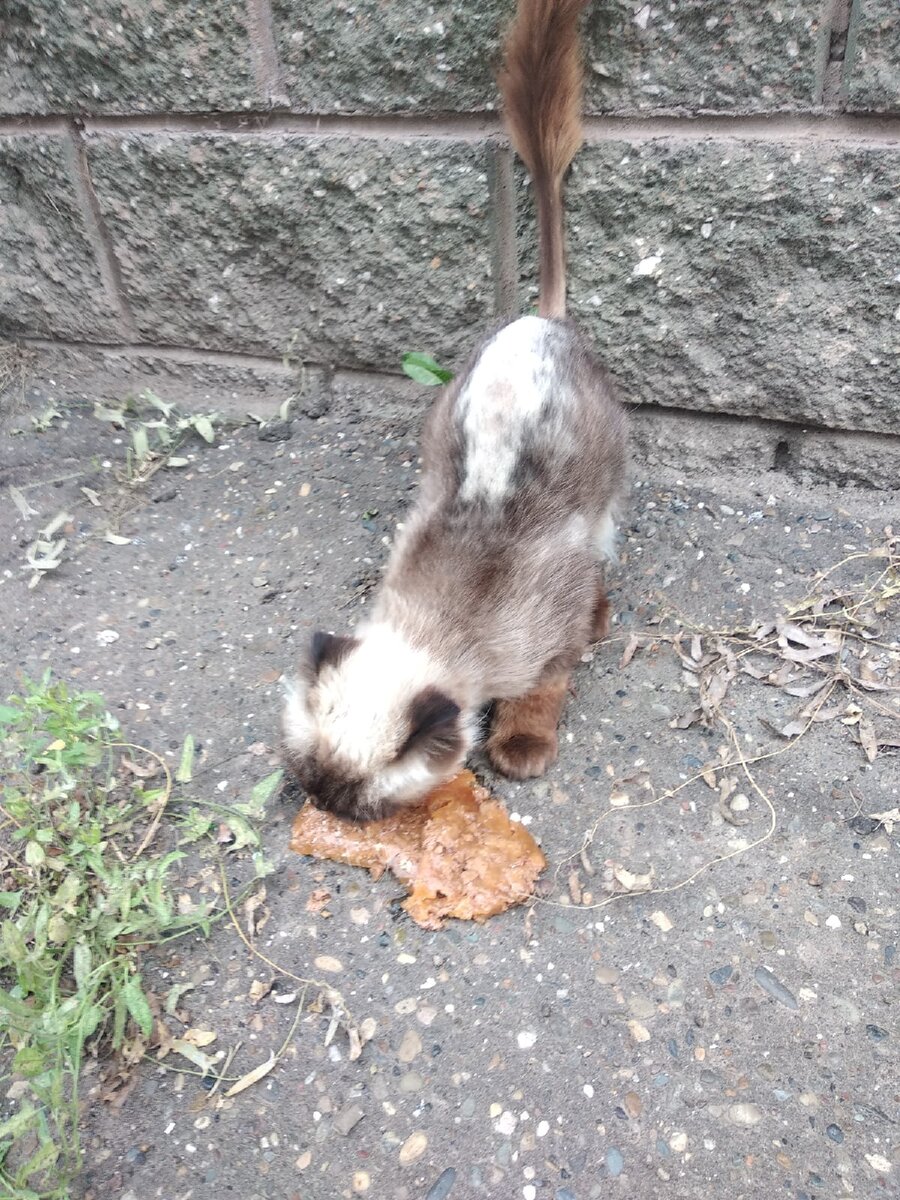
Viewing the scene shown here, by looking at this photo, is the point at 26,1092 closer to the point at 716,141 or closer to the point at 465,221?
the point at 465,221

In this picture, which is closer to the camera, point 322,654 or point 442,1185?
point 442,1185

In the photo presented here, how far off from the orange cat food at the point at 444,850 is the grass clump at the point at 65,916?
35cm

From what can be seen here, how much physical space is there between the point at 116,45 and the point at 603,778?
2579mm

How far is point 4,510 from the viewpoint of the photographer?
9.86 feet

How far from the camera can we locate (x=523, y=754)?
2.26 m

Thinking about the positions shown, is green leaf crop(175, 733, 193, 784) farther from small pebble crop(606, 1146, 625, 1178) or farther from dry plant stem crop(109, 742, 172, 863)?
small pebble crop(606, 1146, 625, 1178)

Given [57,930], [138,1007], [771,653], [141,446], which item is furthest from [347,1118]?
[141,446]

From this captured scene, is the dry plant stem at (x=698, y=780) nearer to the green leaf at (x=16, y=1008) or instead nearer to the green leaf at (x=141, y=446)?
the green leaf at (x=16, y=1008)

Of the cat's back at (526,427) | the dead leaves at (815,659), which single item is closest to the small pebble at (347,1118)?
the dead leaves at (815,659)

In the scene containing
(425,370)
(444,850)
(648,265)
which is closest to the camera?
(444,850)

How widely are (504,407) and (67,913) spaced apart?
1.60m

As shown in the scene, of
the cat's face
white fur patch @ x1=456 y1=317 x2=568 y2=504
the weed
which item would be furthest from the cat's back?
the weed

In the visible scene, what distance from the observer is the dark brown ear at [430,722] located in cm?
195

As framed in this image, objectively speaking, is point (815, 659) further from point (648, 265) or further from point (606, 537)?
→ point (648, 265)
